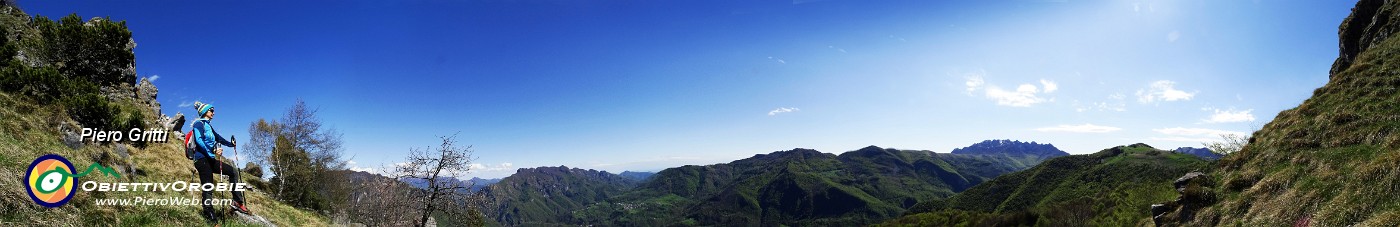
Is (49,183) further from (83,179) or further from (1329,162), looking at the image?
(1329,162)

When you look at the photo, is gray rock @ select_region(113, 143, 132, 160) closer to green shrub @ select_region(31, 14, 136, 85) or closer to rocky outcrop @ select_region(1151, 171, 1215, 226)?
green shrub @ select_region(31, 14, 136, 85)

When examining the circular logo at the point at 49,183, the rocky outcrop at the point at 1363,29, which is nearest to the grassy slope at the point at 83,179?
the circular logo at the point at 49,183

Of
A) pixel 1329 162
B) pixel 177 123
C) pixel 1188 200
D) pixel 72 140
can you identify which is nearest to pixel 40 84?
pixel 72 140

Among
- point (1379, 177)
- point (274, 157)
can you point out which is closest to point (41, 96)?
point (274, 157)

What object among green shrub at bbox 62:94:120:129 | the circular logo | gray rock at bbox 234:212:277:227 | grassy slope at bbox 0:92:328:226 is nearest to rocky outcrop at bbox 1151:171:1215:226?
gray rock at bbox 234:212:277:227

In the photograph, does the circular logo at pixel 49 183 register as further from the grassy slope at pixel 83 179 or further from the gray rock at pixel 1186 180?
the gray rock at pixel 1186 180

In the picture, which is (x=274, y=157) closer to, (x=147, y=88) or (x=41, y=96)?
(x=147, y=88)

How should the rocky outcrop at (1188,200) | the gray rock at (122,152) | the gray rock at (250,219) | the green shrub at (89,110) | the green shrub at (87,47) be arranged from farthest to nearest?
the green shrub at (87,47) < the rocky outcrop at (1188,200) < the green shrub at (89,110) < the gray rock at (122,152) < the gray rock at (250,219)
